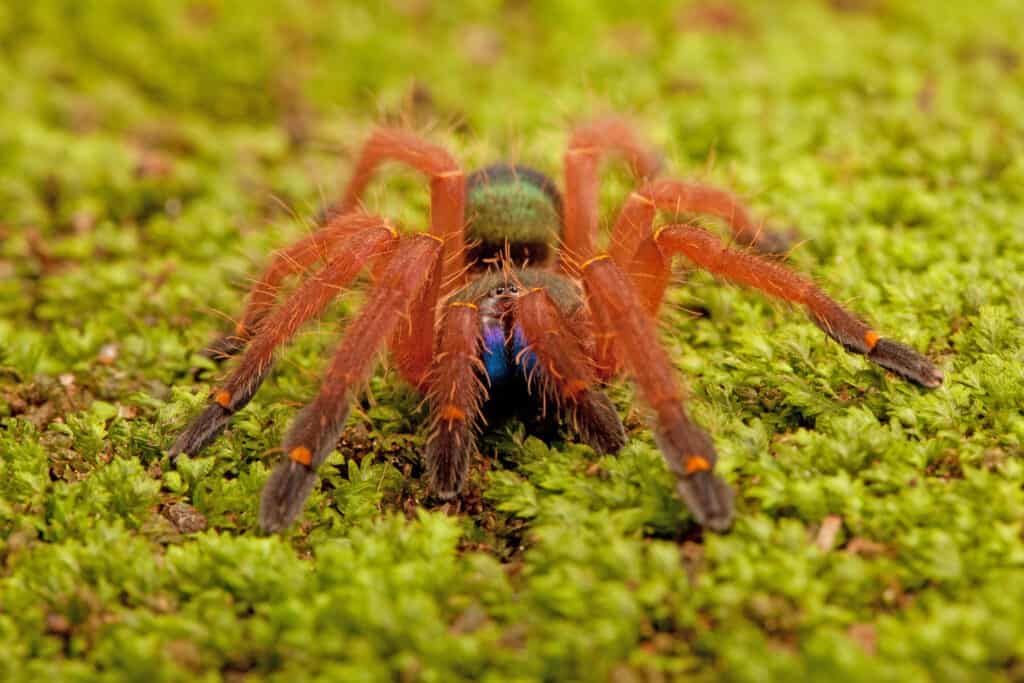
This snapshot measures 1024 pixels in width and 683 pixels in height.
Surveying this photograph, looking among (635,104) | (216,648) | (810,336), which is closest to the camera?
(216,648)

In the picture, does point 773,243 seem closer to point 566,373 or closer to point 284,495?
point 566,373

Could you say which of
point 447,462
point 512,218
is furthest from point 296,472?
point 512,218

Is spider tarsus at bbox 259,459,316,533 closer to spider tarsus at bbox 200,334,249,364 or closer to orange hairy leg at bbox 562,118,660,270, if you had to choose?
spider tarsus at bbox 200,334,249,364

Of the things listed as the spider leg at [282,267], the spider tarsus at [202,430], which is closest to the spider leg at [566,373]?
the spider leg at [282,267]

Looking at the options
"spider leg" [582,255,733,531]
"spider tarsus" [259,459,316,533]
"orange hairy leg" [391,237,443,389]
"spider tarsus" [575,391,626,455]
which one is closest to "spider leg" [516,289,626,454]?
"spider tarsus" [575,391,626,455]

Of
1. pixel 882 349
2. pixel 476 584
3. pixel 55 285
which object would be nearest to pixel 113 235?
pixel 55 285

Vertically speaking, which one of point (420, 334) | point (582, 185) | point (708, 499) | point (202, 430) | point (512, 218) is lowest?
point (202, 430)

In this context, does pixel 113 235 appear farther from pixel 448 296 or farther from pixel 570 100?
pixel 570 100

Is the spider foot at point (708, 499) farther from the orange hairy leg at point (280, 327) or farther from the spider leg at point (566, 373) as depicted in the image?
the orange hairy leg at point (280, 327)
